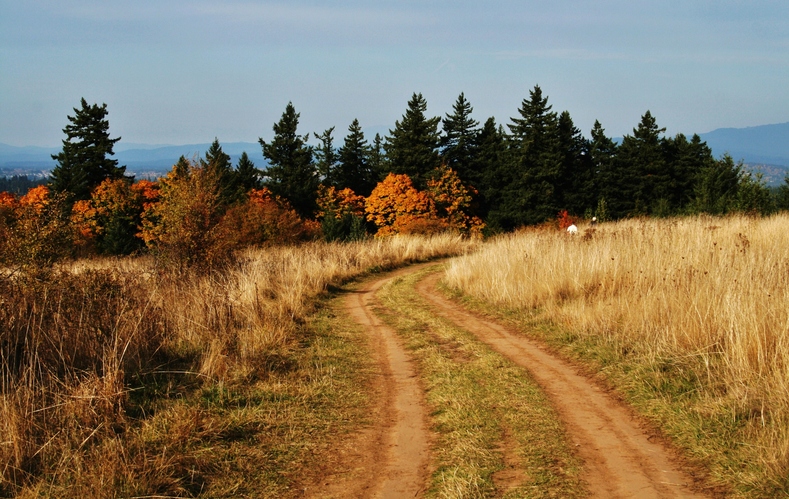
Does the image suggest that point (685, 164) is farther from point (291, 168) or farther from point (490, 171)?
point (291, 168)

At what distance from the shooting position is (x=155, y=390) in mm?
5934

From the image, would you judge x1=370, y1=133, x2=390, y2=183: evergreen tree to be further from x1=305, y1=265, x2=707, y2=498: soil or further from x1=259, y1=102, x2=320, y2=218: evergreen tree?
x1=305, y1=265, x2=707, y2=498: soil

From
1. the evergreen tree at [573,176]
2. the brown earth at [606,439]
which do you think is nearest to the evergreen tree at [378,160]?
the evergreen tree at [573,176]

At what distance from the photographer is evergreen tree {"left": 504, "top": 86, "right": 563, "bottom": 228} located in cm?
5712

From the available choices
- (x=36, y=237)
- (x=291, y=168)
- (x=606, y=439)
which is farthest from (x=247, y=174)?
(x=606, y=439)

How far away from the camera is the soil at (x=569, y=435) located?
415 centimetres

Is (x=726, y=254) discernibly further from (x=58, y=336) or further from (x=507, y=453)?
(x=58, y=336)

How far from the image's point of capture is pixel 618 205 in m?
60.2

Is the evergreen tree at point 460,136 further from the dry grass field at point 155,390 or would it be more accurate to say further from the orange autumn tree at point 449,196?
the dry grass field at point 155,390

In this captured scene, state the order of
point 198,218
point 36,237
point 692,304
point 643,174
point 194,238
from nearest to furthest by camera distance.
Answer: point 692,304 < point 36,237 < point 194,238 < point 198,218 < point 643,174

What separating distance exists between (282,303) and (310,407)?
4.84 meters

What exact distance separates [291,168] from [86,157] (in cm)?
1900

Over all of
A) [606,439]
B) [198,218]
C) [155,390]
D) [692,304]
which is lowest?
[606,439]

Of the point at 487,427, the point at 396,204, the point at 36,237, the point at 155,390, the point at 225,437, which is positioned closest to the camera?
the point at 225,437
